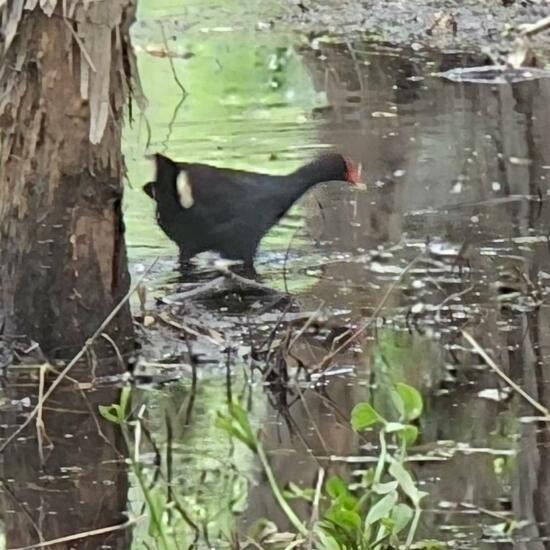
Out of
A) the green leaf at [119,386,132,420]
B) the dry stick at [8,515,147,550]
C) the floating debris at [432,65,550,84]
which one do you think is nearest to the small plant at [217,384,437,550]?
the dry stick at [8,515,147,550]

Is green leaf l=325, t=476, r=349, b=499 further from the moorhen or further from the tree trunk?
the moorhen

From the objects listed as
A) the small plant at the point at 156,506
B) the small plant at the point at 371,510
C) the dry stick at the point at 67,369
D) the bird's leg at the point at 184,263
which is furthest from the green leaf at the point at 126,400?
the bird's leg at the point at 184,263

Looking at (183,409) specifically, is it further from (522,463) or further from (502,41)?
(502,41)

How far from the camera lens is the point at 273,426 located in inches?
188

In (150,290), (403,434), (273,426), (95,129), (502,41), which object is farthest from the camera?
(502,41)

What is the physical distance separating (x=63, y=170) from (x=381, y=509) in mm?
2273

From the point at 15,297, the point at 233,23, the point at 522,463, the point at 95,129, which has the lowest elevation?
the point at 522,463

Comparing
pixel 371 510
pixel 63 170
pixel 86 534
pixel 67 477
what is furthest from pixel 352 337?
pixel 371 510

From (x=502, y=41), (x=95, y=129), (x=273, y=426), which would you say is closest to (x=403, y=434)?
(x=273, y=426)

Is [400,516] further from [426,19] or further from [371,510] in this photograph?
[426,19]

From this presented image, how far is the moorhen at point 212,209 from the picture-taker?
21.3 ft

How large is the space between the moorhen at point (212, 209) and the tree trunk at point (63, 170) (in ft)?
3.38

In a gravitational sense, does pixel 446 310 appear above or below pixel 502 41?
below

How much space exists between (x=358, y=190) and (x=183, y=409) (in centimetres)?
310
